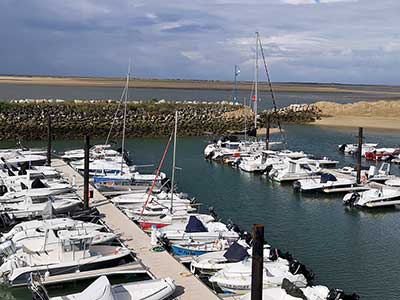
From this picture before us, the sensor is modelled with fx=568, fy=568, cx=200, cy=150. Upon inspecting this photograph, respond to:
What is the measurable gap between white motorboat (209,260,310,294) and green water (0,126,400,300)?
2444mm

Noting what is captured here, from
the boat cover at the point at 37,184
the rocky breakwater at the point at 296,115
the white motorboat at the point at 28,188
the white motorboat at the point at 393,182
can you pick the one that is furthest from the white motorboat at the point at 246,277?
the rocky breakwater at the point at 296,115

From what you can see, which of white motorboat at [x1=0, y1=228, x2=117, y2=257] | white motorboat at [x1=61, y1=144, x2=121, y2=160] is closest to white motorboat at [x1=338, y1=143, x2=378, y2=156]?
white motorboat at [x1=61, y1=144, x2=121, y2=160]

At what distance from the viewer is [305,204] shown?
34969 mm

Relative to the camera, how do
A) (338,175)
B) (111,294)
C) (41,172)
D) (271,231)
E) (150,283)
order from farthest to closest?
1. (338,175)
2. (41,172)
3. (271,231)
4. (150,283)
5. (111,294)

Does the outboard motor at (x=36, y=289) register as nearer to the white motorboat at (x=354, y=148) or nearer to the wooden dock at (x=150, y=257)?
the wooden dock at (x=150, y=257)

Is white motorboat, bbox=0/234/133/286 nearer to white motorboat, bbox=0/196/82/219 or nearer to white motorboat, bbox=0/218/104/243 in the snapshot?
white motorboat, bbox=0/218/104/243

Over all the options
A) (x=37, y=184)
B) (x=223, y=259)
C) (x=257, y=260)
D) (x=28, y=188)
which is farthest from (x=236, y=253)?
(x=28, y=188)

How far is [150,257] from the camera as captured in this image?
21781 millimetres

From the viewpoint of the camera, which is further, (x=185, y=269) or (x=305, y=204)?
(x=305, y=204)

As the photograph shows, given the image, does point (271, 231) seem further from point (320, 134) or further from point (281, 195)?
point (320, 134)

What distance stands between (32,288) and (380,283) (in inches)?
512

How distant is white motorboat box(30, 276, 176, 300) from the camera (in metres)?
16.4

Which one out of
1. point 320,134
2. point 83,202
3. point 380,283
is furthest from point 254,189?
point 320,134

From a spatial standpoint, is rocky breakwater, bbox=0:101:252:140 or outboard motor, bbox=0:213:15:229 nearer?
outboard motor, bbox=0:213:15:229
